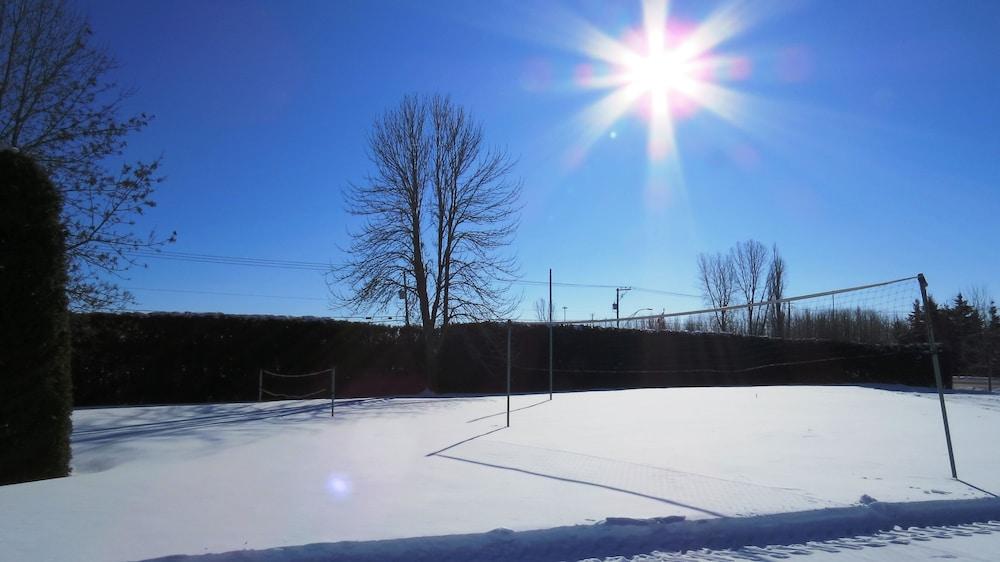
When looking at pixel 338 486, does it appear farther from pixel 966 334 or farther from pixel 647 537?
pixel 966 334

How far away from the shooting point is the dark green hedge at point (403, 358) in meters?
16.5

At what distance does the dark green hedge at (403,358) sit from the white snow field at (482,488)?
556cm

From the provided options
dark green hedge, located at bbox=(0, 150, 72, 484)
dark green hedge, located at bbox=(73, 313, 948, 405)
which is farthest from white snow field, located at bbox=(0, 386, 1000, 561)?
dark green hedge, located at bbox=(73, 313, 948, 405)

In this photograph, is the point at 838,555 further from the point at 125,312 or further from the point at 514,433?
the point at 125,312

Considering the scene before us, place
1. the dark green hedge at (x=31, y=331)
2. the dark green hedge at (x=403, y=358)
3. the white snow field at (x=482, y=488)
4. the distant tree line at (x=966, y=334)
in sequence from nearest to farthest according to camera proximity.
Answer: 1. the white snow field at (x=482, y=488)
2. the dark green hedge at (x=31, y=331)
3. the dark green hedge at (x=403, y=358)
4. the distant tree line at (x=966, y=334)

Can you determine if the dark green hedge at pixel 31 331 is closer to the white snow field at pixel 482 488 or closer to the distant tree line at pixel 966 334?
the white snow field at pixel 482 488

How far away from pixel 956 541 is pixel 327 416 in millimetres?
10748

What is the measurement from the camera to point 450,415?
12914 millimetres

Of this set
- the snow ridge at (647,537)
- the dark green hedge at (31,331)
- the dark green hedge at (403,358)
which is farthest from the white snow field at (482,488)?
the dark green hedge at (403,358)

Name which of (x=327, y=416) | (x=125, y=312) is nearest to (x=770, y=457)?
(x=327, y=416)

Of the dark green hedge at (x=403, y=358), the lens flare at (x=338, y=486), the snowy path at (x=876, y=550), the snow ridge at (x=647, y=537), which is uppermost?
the dark green hedge at (x=403, y=358)

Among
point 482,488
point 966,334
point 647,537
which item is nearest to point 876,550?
point 647,537

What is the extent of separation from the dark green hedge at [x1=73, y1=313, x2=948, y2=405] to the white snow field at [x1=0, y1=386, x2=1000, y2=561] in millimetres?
5561

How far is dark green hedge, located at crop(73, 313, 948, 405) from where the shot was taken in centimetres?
1648
